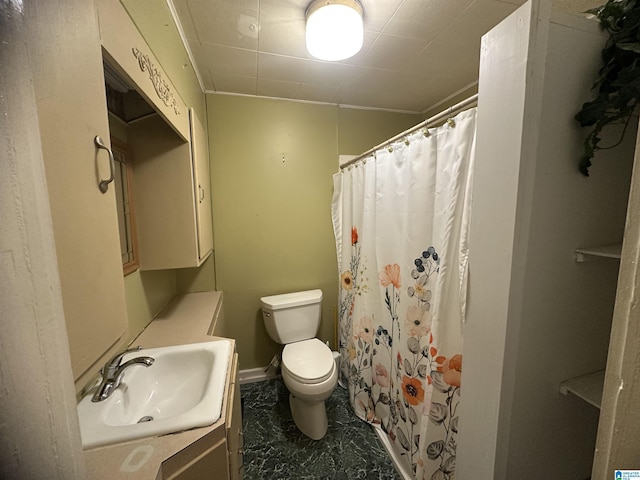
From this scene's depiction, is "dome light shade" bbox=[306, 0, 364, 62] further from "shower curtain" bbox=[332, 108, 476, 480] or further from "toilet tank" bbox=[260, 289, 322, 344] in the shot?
"toilet tank" bbox=[260, 289, 322, 344]

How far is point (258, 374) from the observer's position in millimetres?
2064

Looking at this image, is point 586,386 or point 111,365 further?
point 111,365

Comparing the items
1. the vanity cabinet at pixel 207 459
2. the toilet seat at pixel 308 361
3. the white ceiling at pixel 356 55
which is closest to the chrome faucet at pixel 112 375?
the vanity cabinet at pixel 207 459

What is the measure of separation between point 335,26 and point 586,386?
1.53 m

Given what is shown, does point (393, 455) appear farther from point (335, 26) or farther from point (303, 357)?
point (335, 26)

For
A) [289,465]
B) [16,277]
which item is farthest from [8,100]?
[289,465]

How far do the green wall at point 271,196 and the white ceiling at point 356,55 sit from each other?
0.52ft

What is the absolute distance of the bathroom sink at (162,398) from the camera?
673 millimetres

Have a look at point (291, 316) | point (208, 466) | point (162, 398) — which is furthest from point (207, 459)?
point (291, 316)

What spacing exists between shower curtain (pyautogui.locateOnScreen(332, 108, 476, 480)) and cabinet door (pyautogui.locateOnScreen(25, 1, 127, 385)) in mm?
990

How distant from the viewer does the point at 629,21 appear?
573mm

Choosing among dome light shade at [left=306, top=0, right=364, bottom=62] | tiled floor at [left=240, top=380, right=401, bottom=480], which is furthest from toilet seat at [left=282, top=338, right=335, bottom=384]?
dome light shade at [left=306, top=0, right=364, bottom=62]

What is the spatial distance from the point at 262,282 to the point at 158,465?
4.73 ft

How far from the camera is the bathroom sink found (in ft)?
Result: 2.21
